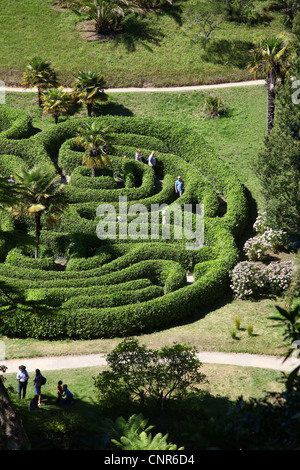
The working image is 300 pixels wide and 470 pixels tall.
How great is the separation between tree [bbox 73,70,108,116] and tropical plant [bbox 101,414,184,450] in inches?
1112

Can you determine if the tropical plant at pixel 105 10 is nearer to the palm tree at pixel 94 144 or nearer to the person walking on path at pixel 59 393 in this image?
the palm tree at pixel 94 144

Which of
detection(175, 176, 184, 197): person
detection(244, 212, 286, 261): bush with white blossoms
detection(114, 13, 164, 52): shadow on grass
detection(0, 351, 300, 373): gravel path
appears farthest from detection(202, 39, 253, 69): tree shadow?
detection(0, 351, 300, 373): gravel path

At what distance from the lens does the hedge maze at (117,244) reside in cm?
2752

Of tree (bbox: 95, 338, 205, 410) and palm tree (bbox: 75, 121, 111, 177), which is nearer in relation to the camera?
tree (bbox: 95, 338, 205, 410)

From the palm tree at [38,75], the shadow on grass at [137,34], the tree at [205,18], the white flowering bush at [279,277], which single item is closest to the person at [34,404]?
the white flowering bush at [279,277]

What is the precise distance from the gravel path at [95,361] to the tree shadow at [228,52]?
31.6 meters

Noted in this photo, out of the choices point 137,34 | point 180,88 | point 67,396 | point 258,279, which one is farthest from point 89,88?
point 67,396

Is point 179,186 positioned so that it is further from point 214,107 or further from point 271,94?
point 214,107

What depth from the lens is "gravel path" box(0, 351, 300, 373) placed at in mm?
25406

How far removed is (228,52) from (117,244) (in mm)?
26671

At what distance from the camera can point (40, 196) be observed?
30.6 m

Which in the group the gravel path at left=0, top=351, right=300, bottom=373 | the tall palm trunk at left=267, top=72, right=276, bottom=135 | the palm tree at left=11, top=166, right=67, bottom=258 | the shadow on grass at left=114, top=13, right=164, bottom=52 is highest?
the shadow on grass at left=114, top=13, right=164, bottom=52

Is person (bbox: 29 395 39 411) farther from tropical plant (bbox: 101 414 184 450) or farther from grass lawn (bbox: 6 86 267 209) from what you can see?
grass lawn (bbox: 6 86 267 209)

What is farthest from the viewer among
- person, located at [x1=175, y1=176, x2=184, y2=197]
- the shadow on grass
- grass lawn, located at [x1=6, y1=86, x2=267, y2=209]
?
the shadow on grass
